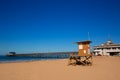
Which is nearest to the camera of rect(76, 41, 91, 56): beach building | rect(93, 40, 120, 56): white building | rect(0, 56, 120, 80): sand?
rect(0, 56, 120, 80): sand

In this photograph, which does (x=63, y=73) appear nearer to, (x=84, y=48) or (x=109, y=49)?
(x=84, y=48)

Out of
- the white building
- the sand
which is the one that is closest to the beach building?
the sand

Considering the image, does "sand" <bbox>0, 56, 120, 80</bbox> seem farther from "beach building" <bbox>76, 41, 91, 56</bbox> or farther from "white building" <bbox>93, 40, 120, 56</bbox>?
"white building" <bbox>93, 40, 120, 56</bbox>

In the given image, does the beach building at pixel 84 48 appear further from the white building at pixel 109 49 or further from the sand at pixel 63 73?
the white building at pixel 109 49

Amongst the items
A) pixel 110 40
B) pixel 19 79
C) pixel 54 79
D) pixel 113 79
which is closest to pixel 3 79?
pixel 19 79

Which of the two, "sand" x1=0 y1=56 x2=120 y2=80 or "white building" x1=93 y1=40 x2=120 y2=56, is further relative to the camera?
"white building" x1=93 y1=40 x2=120 y2=56

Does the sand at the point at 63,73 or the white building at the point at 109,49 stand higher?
the white building at the point at 109,49

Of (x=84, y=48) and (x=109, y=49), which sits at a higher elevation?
(x=109, y=49)

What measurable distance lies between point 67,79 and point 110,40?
6919 centimetres

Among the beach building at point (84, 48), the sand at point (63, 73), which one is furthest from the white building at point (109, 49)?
the sand at point (63, 73)

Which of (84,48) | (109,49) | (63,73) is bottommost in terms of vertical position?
(63,73)

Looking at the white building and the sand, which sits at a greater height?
the white building

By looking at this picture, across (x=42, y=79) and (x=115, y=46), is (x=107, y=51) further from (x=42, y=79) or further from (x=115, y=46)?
(x=42, y=79)

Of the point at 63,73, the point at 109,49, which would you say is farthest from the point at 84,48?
the point at 109,49
